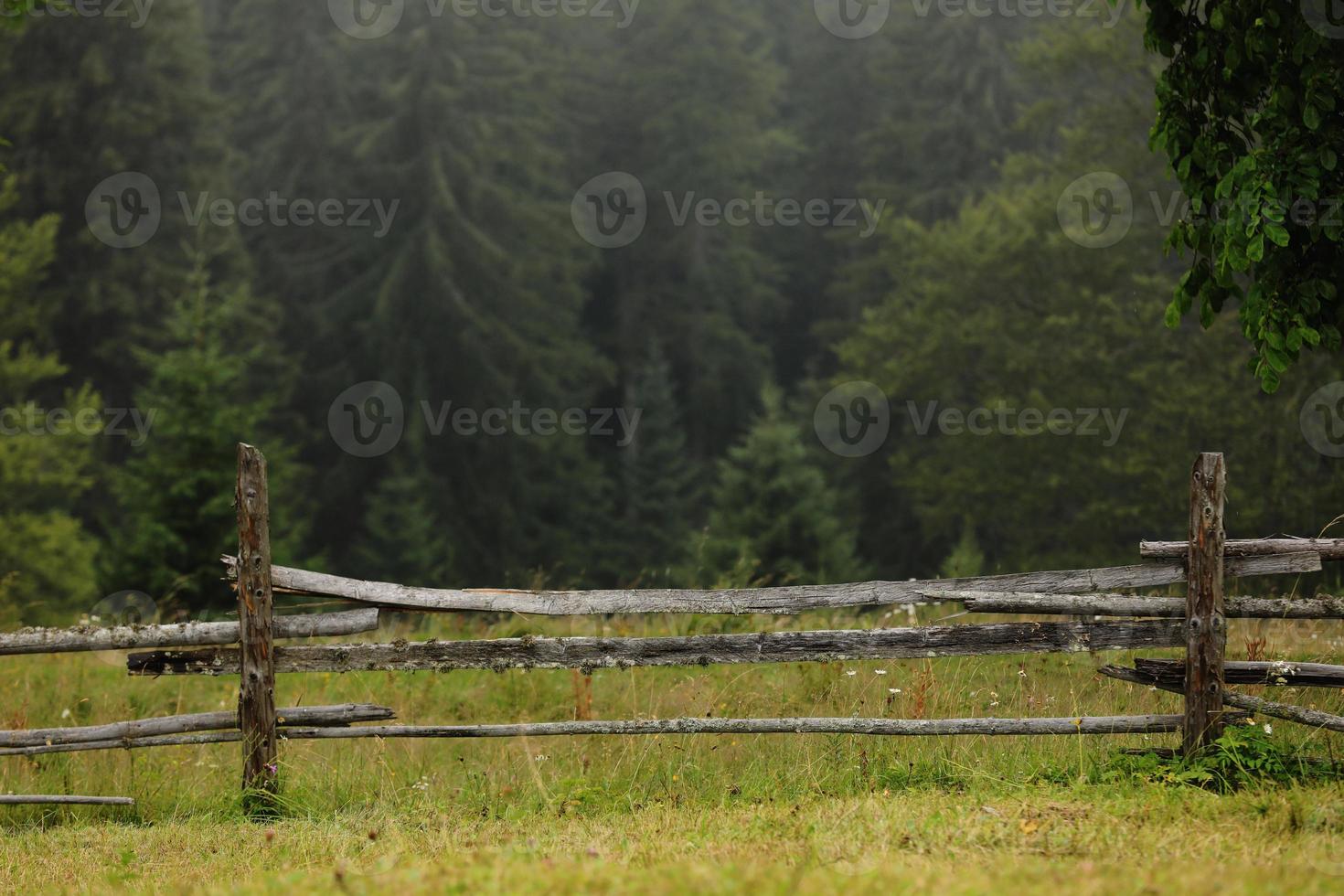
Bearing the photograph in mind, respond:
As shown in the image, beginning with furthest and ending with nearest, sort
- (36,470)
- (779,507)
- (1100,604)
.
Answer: (779,507) → (36,470) → (1100,604)

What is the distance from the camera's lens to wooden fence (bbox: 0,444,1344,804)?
6641mm

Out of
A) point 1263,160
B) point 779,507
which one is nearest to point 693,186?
point 779,507

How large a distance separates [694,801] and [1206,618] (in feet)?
10.2

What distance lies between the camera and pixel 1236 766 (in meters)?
6.31

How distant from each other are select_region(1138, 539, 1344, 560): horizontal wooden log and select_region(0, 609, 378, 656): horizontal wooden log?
4.71 metres

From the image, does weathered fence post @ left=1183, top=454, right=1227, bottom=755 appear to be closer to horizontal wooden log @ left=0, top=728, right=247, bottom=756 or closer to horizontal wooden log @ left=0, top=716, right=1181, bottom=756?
horizontal wooden log @ left=0, top=716, right=1181, bottom=756

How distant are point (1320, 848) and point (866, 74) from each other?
41883mm

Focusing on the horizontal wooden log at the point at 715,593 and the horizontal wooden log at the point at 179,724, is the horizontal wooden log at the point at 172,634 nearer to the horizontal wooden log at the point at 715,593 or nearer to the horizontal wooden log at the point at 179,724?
the horizontal wooden log at the point at 715,593

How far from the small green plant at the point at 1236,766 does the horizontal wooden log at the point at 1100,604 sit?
687 mm

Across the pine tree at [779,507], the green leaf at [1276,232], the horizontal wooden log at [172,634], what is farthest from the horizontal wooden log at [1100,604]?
the pine tree at [779,507]

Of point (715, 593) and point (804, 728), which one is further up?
point (715, 593)

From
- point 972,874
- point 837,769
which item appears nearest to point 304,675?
point 837,769

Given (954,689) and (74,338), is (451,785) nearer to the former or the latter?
(954,689)

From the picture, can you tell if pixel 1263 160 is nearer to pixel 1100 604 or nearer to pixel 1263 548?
pixel 1263 548
